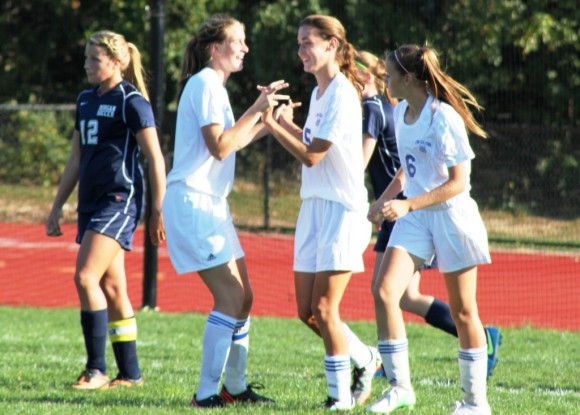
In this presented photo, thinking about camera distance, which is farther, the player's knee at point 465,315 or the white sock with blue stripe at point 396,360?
the white sock with blue stripe at point 396,360

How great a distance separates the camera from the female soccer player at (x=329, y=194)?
215 inches

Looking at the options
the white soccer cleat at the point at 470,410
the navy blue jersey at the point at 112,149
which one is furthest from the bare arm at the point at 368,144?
the white soccer cleat at the point at 470,410

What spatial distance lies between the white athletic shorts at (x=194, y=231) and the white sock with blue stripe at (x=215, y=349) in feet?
0.97

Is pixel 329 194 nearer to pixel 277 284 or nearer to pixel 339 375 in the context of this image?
pixel 339 375

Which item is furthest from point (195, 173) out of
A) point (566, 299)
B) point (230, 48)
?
point (566, 299)

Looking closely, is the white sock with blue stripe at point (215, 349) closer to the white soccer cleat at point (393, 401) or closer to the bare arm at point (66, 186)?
the white soccer cleat at point (393, 401)

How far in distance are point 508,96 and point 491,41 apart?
1203 mm

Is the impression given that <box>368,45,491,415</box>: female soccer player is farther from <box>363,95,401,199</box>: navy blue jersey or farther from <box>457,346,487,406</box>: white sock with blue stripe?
<box>363,95,401,199</box>: navy blue jersey

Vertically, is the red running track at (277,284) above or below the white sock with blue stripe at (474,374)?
below

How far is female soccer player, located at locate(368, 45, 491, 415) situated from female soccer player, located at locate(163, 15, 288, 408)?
69 cm

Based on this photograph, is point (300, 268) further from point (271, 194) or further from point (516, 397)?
point (271, 194)

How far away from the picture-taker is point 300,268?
18.4ft

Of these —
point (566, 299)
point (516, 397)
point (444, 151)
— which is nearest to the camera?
point (444, 151)

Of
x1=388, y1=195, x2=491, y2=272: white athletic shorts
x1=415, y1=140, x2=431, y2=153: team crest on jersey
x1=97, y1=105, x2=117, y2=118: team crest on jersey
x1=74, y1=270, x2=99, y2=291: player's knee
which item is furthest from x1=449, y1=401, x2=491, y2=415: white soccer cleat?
x1=97, y1=105, x2=117, y2=118: team crest on jersey
